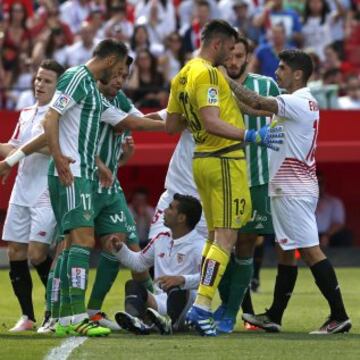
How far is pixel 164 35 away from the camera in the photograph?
69.3 feet

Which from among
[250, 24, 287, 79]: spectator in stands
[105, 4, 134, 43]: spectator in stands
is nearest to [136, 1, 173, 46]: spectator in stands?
[105, 4, 134, 43]: spectator in stands

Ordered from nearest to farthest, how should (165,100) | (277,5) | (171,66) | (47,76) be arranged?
(47,76) < (165,100) < (171,66) < (277,5)

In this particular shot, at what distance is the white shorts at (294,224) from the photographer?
10406 mm

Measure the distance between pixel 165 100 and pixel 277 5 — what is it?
12.1ft

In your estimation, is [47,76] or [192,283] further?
[47,76]

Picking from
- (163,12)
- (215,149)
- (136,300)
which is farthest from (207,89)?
(163,12)

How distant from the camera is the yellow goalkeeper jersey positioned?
9.91 metres

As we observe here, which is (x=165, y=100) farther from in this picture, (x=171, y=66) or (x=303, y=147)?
(x=303, y=147)

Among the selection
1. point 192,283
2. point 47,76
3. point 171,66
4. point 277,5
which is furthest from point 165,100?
point 192,283

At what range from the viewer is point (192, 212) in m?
10.7

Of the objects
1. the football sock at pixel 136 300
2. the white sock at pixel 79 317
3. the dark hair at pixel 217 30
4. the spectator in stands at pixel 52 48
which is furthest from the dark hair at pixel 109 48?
the spectator in stands at pixel 52 48

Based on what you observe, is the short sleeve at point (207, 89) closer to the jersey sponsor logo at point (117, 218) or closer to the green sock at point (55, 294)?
the jersey sponsor logo at point (117, 218)

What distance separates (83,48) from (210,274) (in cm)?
1054

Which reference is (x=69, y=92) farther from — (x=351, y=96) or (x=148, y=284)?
(x=351, y=96)
